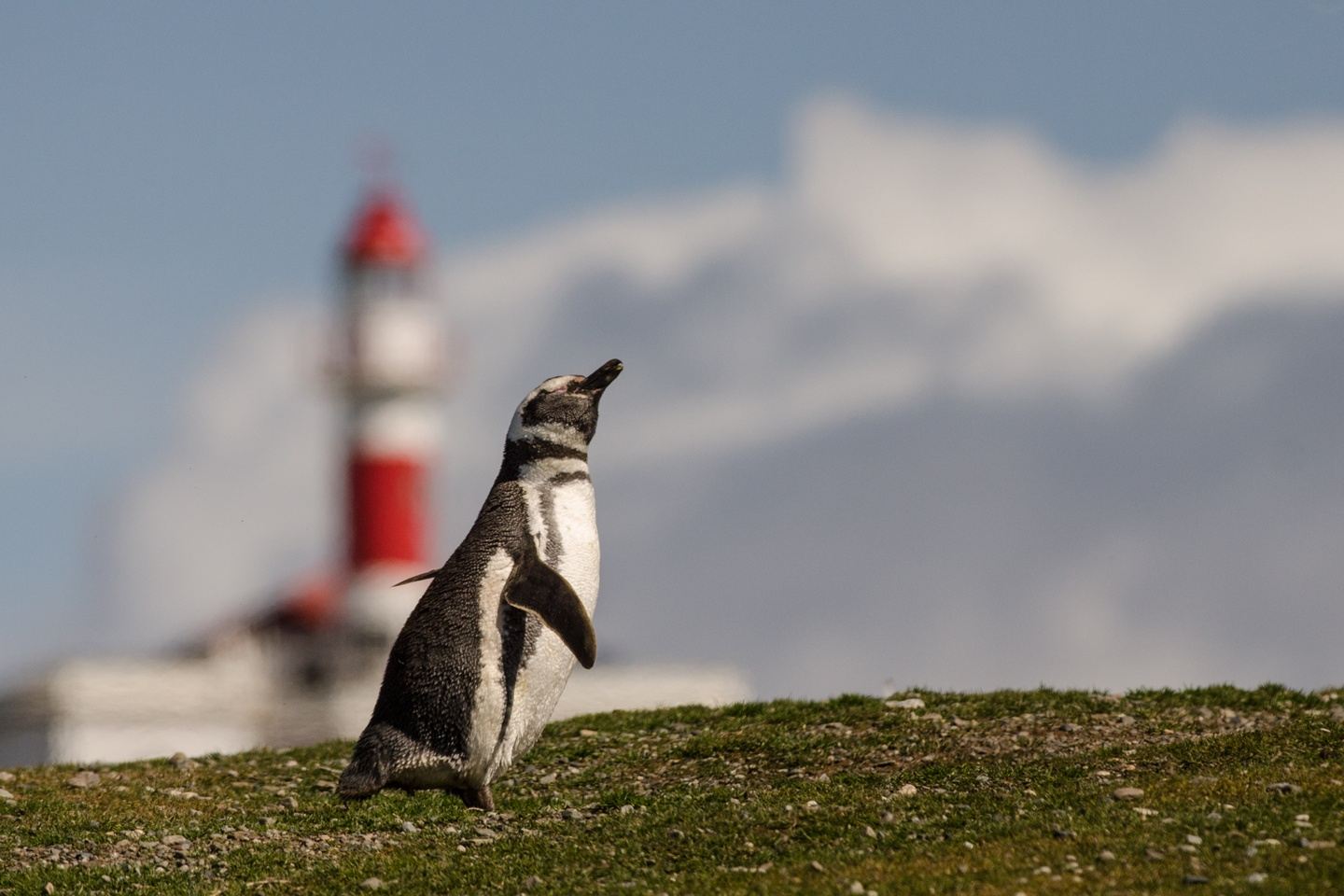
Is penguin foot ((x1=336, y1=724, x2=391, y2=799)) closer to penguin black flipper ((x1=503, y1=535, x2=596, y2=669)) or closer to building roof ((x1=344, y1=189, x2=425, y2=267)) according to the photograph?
penguin black flipper ((x1=503, y1=535, x2=596, y2=669))

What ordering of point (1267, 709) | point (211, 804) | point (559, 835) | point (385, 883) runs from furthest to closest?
point (1267, 709) → point (211, 804) → point (559, 835) → point (385, 883)

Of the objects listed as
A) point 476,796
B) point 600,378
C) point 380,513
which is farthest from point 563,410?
point 380,513

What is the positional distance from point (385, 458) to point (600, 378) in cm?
5096

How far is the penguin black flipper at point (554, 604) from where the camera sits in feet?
58.4

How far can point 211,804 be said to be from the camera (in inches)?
849

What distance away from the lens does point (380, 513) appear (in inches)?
2707

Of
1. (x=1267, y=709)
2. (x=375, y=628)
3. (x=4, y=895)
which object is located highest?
(x=375, y=628)

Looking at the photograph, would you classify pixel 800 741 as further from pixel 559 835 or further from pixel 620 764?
pixel 559 835

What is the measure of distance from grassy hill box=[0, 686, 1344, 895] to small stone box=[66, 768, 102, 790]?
0.16 feet

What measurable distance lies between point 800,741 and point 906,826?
4948 mm

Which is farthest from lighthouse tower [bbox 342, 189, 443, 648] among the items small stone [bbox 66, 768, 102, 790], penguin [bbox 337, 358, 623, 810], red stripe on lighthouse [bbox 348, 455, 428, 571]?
penguin [bbox 337, 358, 623, 810]

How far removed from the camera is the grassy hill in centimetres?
1546

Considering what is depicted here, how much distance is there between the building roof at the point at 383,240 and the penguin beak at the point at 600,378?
56.0 m

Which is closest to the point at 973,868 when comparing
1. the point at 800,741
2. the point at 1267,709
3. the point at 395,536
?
the point at 800,741
